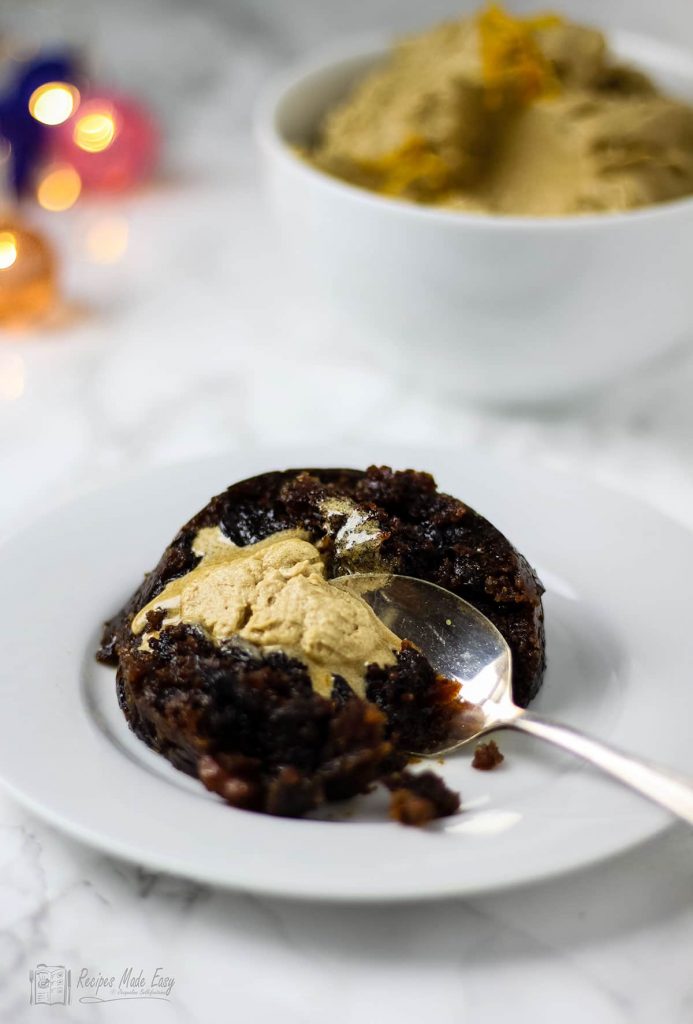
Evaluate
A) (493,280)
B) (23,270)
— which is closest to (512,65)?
(493,280)

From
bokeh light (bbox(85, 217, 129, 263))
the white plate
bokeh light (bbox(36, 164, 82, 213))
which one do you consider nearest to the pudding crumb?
the white plate

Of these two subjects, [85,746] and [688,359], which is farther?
[688,359]

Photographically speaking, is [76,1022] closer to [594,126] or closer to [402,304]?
[402,304]

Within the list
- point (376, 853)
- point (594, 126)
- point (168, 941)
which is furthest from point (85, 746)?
point (594, 126)

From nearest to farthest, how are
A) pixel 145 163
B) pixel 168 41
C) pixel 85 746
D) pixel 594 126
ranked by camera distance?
pixel 85 746, pixel 594 126, pixel 145 163, pixel 168 41

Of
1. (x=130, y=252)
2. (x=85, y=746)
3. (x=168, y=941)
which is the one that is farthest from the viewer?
(x=130, y=252)

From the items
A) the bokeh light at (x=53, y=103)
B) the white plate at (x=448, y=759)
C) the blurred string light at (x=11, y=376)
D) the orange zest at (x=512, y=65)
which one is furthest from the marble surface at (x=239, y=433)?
the orange zest at (x=512, y=65)
